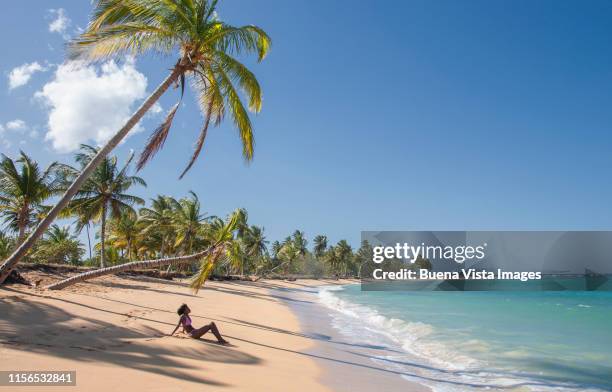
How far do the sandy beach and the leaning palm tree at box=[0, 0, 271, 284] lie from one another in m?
2.21

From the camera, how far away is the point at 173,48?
10227 mm

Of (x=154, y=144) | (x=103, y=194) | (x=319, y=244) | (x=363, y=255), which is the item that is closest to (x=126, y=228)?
(x=103, y=194)

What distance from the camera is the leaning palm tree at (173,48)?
8828 mm

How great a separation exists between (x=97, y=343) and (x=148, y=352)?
3.01 feet

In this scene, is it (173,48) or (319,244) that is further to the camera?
(319,244)

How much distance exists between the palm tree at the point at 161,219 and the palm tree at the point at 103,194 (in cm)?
665

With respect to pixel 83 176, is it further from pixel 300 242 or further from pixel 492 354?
pixel 300 242

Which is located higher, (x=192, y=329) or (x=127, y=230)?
(x=127, y=230)

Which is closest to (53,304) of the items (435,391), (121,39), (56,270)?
(121,39)

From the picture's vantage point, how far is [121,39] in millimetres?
9156

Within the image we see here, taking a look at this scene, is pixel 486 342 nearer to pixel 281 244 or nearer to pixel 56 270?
pixel 56 270

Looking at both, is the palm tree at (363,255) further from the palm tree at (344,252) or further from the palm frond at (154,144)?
the palm frond at (154,144)

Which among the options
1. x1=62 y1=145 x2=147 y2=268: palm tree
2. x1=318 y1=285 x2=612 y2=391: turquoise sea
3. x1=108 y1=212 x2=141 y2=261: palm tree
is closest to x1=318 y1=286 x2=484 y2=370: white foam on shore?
x1=318 y1=285 x2=612 y2=391: turquoise sea

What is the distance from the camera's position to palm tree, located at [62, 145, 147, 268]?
26328mm
